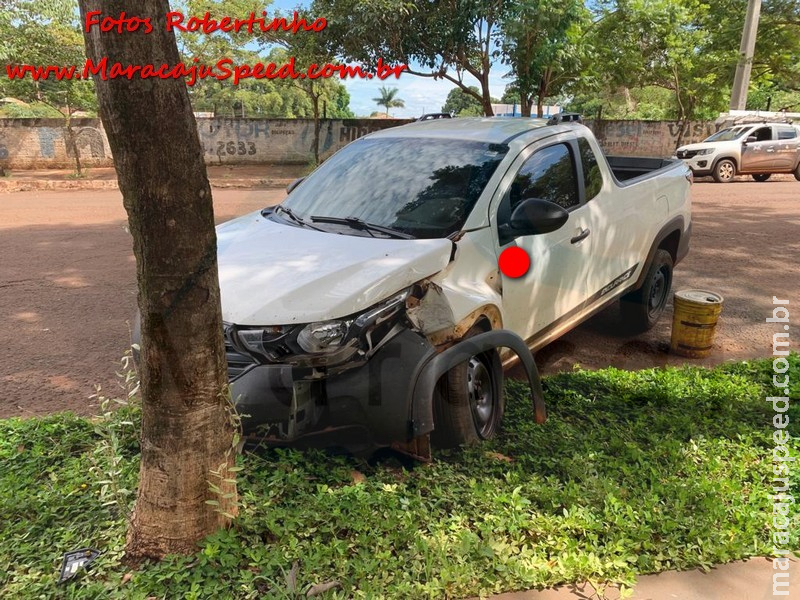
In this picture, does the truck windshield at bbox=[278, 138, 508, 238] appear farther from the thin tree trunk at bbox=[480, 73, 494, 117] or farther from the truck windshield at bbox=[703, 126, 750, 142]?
the truck windshield at bbox=[703, 126, 750, 142]

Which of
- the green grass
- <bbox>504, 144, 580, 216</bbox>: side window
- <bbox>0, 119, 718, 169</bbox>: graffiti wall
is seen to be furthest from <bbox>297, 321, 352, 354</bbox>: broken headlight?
<bbox>0, 119, 718, 169</bbox>: graffiti wall

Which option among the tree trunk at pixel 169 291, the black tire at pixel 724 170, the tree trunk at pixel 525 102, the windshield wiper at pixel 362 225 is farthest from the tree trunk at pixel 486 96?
the tree trunk at pixel 169 291

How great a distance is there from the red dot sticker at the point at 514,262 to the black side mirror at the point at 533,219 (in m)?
0.08

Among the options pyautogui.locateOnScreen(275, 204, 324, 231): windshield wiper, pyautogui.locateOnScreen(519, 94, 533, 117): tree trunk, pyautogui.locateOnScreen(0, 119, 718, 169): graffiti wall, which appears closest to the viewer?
pyautogui.locateOnScreen(275, 204, 324, 231): windshield wiper

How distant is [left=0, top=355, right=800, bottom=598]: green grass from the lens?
7.73ft

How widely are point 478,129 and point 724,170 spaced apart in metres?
15.3

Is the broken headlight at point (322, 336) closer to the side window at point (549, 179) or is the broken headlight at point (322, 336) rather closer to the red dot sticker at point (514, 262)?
the red dot sticker at point (514, 262)

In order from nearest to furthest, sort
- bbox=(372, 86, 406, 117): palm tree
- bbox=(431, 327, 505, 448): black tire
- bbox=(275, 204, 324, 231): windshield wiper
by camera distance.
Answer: bbox=(431, 327, 505, 448): black tire, bbox=(275, 204, 324, 231): windshield wiper, bbox=(372, 86, 406, 117): palm tree

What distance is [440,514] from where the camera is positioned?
9.05 feet

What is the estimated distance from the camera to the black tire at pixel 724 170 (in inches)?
659

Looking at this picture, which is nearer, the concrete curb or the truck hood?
the concrete curb

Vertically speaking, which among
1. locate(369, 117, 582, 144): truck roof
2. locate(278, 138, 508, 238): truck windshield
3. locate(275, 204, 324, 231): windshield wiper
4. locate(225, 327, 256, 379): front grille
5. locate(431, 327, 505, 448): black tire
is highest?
locate(369, 117, 582, 144): truck roof

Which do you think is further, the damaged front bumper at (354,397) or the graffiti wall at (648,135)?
the graffiti wall at (648,135)

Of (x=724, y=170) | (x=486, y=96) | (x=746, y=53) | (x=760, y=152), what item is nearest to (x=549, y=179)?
(x=486, y=96)
